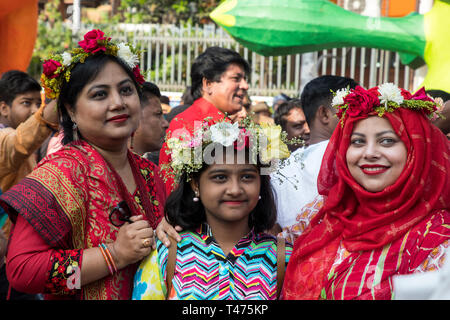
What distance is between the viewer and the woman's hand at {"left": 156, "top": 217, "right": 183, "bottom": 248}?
2.70 metres

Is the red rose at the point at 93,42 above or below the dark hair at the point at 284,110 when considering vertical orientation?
above

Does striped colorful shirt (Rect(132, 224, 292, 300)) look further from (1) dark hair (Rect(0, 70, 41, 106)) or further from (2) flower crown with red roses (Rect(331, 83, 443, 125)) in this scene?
(1) dark hair (Rect(0, 70, 41, 106))

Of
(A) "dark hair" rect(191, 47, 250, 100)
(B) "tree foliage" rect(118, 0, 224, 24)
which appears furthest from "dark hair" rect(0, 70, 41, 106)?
(B) "tree foliage" rect(118, 0, 224, 24)

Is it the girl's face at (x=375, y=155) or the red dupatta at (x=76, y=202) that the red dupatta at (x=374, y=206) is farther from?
the red dupatta at (x=76, y=202)

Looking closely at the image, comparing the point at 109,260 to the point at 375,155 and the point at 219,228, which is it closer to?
the point at 219,228

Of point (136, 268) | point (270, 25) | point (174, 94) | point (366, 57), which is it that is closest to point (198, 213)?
point (136, 268)

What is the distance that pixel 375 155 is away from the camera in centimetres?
258

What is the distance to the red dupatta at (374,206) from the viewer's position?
2.52m

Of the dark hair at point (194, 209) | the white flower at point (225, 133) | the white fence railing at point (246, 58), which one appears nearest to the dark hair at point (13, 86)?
the dark hair at point (194, 209)

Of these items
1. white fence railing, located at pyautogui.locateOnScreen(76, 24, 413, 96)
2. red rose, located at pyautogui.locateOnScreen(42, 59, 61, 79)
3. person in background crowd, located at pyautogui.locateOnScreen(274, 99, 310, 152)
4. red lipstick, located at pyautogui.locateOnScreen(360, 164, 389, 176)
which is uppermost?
red rose, located at pyautogui.locateOnScreen(42, 59, 61, 79)

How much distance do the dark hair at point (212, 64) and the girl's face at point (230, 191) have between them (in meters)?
2.53

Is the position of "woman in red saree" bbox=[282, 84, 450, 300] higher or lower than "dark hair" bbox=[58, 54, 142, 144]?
lower

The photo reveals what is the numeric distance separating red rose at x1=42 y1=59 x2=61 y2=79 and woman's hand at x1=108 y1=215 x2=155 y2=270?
34.0 inches
